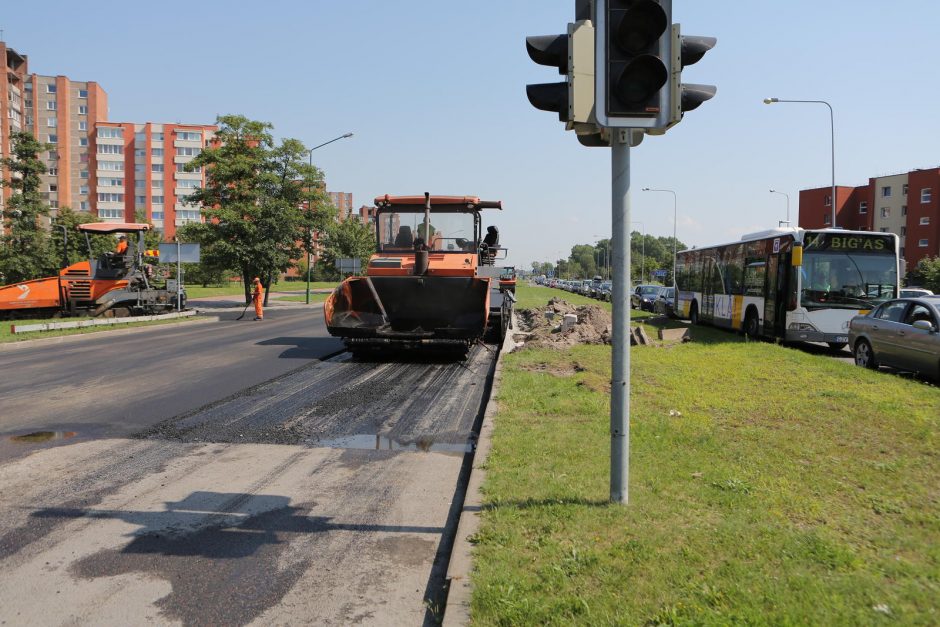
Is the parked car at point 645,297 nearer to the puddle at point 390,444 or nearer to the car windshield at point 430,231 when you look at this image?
the car windshield at point 430,231

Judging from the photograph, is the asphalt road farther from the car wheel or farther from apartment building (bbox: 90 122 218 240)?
apartment building (bbox: 90 122 218 240)

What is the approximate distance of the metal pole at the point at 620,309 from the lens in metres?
4.30

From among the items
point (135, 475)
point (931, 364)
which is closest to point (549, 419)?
point (135, 475)

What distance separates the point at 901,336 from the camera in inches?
451

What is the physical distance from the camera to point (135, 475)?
566cm

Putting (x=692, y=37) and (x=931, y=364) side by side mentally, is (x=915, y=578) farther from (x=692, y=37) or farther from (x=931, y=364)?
(x=931, y=364)

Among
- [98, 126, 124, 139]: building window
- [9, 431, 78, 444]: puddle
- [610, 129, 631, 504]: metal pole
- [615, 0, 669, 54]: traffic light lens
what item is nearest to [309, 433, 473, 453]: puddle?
[610, 129, 631, 504]: metal pole

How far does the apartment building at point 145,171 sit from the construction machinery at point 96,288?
77450 mm

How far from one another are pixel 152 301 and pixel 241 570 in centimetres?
2356

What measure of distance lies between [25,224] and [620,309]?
40784 mm

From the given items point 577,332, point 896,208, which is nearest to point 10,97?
point 577,332

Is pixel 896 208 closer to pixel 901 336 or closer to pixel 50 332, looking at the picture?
pixel 901 336

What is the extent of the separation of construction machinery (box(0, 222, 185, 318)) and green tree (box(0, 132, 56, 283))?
14967 millimetres

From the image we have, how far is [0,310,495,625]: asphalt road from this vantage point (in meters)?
3.52
